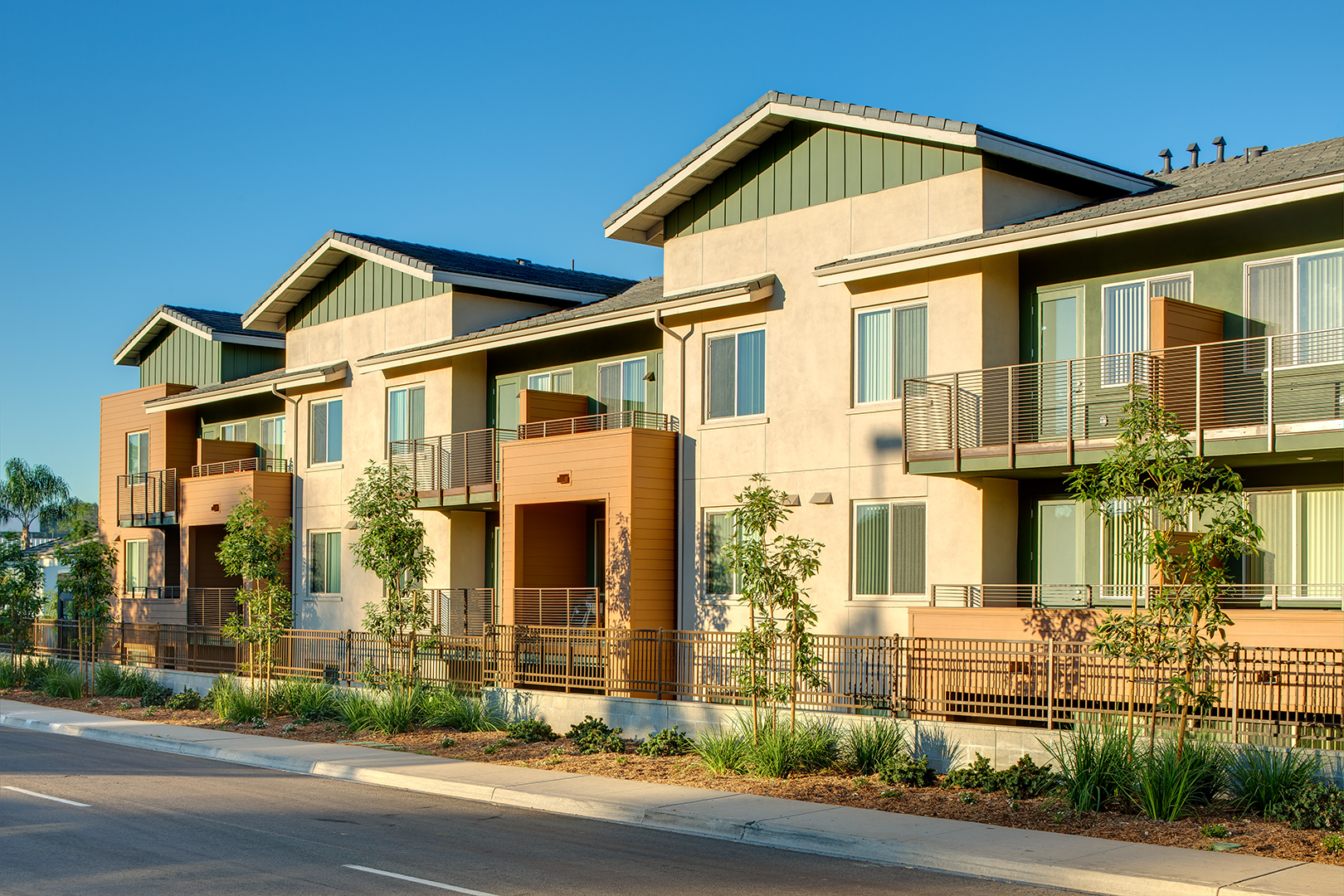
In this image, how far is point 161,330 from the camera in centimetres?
4141

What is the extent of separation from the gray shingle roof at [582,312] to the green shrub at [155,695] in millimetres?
8803

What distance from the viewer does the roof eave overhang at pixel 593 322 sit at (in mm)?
22859

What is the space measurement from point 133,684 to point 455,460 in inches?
360

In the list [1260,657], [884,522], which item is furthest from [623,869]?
[884,522]

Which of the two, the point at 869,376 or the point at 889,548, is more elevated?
the point at 869,376

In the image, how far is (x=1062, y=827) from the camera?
12945 mm

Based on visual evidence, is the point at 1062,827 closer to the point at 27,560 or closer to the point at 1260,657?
the point at 1260,657

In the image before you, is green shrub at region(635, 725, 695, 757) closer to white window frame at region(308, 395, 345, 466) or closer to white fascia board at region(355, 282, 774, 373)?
white fascia board at region(355, 282, 774, 373)

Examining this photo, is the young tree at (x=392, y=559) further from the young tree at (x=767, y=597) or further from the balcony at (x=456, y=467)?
the young tree at (x=767, y=597)

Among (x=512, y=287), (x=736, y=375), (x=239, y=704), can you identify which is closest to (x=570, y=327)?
(x=736, y=375)

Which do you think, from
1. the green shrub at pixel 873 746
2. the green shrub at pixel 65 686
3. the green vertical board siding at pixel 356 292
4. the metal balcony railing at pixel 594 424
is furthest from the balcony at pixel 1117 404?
the green shrub at pixel 65 686

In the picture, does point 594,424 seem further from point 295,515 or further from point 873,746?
point 873,746

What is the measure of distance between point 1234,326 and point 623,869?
1212 cm

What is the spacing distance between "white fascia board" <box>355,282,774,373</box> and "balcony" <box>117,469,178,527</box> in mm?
9792
